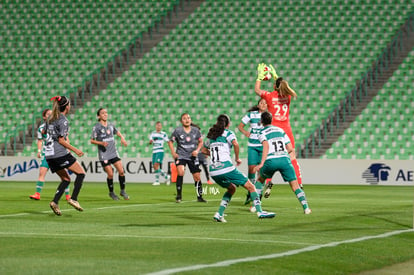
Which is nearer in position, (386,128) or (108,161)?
(108,161)

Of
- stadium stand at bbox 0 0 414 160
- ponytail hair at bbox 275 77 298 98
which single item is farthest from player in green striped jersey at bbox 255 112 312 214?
stadium stand at bbox 0 0 414 160

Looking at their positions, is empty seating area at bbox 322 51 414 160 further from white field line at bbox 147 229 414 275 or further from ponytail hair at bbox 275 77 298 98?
white field line at bbox 147 229 414 275

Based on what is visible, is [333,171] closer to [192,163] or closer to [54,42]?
[192,163]

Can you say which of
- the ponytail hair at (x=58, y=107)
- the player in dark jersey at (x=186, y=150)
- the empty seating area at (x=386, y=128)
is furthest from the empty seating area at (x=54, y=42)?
the ponytail hair at (x=58, y=107)

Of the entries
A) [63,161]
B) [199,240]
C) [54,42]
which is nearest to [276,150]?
[63,161]

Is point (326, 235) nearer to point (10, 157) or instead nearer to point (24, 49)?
point (10, 157)

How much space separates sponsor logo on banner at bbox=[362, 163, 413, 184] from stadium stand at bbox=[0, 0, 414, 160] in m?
3.86

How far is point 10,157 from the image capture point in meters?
35.5

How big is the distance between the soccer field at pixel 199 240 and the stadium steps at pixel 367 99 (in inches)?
651

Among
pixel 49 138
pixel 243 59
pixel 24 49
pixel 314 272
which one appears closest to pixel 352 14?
pixel 243 59

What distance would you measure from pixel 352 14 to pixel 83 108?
13.6 m

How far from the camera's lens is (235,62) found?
3994cm

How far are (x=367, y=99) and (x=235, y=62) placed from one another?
6.78m

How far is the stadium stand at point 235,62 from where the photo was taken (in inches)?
1484
